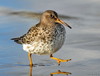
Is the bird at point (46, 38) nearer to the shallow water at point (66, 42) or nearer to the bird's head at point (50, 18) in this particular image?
the bird's head at point (50, 18)

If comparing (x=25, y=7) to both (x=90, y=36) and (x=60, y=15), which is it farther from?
(x=90, y=36)

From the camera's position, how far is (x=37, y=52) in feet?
35.7

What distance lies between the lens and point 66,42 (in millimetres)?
12242

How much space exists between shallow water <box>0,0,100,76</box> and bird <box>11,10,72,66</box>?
0.25m

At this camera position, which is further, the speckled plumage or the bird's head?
the bird's head

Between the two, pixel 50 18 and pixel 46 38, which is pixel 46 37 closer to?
pixel 46 38

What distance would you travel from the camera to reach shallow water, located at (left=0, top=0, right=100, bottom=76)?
10.2 metres

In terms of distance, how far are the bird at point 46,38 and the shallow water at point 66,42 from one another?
249 millimetres

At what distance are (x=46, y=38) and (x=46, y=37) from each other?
0.03 m

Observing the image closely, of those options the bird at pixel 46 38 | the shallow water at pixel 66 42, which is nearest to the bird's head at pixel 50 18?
the bird at pixel 46 38

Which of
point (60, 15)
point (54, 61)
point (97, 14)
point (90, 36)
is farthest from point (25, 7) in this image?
point (54, 61)

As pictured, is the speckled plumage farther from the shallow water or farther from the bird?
the shallow water

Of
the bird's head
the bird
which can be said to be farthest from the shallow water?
the bird's head

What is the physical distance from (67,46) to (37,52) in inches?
47.6
